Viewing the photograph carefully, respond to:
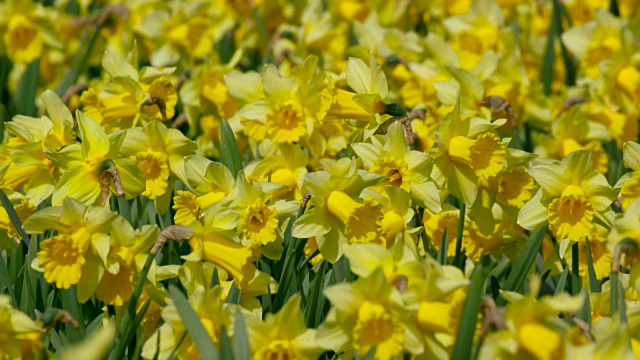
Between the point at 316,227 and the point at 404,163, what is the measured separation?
27 cm

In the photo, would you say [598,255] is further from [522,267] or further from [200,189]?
[200,189]

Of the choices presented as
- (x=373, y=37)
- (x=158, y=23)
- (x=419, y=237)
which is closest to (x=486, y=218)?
(x=419, y=237)

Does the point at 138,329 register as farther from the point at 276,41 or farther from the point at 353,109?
the point at 276,41

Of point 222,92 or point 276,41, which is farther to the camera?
point 276,41

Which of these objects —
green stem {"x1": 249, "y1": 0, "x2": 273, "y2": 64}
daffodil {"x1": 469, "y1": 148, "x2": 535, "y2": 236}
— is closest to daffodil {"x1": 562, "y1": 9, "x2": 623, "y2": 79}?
green stem {"x1": 249, "y1": 0, "x2": 273, "y2": 64}

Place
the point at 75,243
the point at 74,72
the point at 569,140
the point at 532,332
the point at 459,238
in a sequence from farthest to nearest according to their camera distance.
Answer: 1. the point at 74,72
2. the point at 569,140
3. the point at 459,238
4. the point at 75,243
5. the point at 532,332

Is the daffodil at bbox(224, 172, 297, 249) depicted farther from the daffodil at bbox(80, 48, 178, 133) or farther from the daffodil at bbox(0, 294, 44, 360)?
the daffodil at bbox(80, 48, 178, 133)

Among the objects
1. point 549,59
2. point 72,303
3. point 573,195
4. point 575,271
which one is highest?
point 573,195

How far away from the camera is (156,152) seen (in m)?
2.57

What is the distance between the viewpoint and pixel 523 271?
2.24 metres

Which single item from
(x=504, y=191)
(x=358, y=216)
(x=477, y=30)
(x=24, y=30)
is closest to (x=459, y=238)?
(x=504, y=191)

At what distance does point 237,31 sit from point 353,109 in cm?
276

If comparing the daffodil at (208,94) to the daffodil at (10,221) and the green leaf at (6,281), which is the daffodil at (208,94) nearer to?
the daffodil at (10,221)

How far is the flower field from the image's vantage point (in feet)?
5.85
